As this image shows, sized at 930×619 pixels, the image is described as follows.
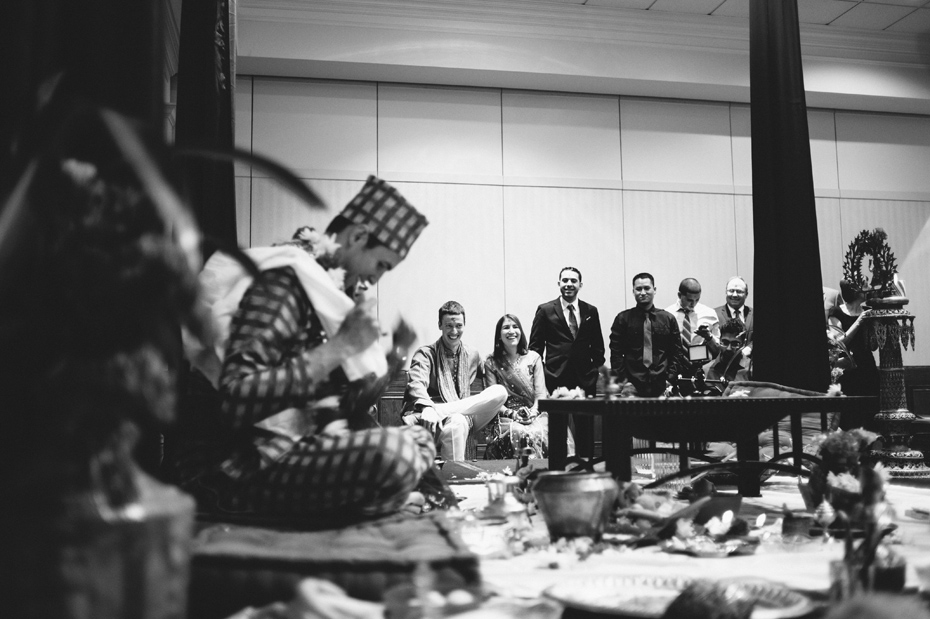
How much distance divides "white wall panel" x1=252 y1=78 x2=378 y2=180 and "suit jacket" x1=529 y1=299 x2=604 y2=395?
213 cm

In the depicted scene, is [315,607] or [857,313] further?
[857,313]

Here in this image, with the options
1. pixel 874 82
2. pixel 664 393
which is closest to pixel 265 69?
pixel 664 393

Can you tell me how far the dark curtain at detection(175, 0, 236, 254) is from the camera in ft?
8.49

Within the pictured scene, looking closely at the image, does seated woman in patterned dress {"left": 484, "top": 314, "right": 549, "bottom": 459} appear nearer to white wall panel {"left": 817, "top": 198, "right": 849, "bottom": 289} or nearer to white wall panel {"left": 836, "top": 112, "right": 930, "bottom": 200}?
white wall panel {"left": 817, "top": 198, "right": 849, "bottom": 289}

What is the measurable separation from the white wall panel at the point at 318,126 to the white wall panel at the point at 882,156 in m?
4.80

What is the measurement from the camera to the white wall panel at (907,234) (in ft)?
26.9

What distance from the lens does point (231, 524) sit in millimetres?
1787

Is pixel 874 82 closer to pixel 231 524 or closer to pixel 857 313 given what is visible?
pixel 857 313

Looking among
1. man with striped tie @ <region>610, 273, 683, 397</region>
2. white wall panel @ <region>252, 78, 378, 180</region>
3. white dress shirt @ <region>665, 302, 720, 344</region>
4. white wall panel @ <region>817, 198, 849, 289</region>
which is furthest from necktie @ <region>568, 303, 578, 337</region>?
white wall panel @ <region>817, 198, 849, 289</region>

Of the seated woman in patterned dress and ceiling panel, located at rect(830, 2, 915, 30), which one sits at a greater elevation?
ceiling panel, located at rect(830, 2, 915, 30)

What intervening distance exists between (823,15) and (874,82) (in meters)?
0.99

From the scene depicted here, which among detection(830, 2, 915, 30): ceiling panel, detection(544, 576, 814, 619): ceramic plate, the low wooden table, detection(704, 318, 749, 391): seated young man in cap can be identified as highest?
detection(830, 2, 915, 30): ceiling panel

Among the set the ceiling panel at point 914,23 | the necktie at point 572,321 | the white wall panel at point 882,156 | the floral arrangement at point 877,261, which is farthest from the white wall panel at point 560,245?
the ceiling panel at point 914,23

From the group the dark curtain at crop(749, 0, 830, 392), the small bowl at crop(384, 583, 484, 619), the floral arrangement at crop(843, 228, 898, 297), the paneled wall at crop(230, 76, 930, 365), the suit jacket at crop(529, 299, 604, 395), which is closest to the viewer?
the small bowl at crop(384, 583, 484, 619)
